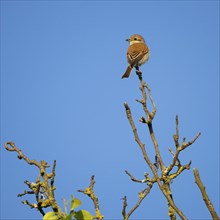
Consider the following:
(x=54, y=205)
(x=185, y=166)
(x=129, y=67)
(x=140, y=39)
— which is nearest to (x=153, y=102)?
(x=185, y=166)

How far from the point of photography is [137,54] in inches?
482

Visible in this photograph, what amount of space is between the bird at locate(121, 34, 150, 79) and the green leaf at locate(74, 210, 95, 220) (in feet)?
29.1

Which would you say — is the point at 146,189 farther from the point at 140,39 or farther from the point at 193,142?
the point at 140,39

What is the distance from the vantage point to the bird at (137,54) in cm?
1133

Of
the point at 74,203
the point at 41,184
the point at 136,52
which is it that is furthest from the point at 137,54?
the point at 74,203

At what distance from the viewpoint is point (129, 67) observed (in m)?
10.9

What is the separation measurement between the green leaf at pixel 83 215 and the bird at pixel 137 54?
29.1ft

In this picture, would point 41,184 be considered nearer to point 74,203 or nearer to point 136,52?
point 74,203

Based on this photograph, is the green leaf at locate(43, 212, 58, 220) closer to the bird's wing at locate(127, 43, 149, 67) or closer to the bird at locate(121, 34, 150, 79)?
the bird at locate(121, 34, 150, 79)

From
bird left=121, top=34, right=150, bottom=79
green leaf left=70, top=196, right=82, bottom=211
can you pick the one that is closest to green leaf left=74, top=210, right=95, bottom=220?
green leaf left=70, top=196, right=82, bottom=211

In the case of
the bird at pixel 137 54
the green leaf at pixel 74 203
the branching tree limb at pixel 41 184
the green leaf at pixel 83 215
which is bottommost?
the green leaf at pixel 83 215

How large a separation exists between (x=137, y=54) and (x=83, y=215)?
35.0 ft

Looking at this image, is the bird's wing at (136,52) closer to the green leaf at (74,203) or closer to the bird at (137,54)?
the bird at (137,54)

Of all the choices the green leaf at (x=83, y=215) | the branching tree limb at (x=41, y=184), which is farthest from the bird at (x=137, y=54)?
the green leaf at (x=83, y=215)
